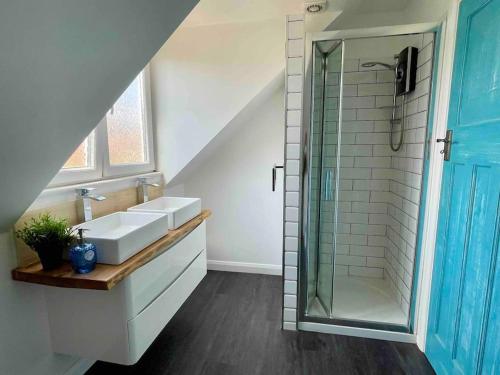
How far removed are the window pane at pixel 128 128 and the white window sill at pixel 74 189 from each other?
0.51 feet

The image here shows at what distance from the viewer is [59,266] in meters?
1.17

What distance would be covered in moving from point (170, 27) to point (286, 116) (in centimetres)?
92

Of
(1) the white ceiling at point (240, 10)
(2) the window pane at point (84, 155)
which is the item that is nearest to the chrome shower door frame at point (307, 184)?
(1) the white ceiling at point (240, 10)

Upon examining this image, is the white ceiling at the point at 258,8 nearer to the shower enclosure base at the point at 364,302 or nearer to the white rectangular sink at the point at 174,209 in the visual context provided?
the white rectangular sink at the point at 174,209

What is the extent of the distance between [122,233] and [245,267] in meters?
1.59

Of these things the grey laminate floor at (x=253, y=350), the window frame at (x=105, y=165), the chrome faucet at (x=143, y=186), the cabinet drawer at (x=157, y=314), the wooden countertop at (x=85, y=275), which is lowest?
the grey laminate floor at (x=253, y=350)

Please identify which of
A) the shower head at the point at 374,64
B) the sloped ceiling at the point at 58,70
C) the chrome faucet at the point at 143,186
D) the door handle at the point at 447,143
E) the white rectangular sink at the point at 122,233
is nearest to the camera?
the sloped ceiling at the point at 58,70

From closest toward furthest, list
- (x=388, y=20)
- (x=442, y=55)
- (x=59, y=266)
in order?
(x=59, y=266) < (x=442, y=55) < (x=388, y=20)

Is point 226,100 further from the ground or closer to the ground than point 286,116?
further from the ground

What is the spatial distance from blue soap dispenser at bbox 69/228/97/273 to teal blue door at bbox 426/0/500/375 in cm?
166

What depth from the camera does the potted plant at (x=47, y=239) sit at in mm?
1106

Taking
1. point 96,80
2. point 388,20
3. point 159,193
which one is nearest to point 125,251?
point 96,80

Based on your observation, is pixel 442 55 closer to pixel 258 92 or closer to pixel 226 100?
pixel 258 92

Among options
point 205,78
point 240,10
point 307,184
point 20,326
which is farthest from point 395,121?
point 20,326
